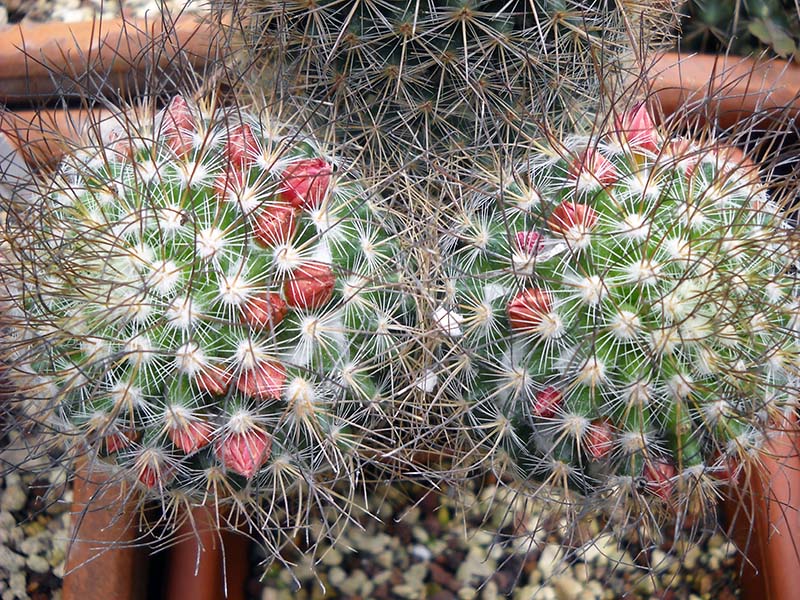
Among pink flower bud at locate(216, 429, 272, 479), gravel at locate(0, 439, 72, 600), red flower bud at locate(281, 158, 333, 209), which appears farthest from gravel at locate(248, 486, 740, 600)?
red flower bud at locate(281, 158, 333, 209)

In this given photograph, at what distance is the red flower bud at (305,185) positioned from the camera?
71 centimetres

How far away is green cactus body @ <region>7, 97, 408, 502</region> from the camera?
65 cm

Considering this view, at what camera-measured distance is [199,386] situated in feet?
2.16

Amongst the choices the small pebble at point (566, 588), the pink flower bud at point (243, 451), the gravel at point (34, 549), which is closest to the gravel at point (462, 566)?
the small pebble at point (566, 588)

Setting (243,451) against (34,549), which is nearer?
(243,451)

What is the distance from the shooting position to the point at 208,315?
0.64 metres

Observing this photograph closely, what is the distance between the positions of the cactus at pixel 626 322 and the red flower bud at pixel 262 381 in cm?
19

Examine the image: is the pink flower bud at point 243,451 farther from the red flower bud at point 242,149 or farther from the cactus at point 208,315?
the red flower bud at point 242,149

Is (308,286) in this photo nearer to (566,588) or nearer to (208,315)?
(208,315)

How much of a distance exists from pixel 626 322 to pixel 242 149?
42 cm

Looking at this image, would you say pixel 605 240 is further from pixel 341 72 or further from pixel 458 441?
pixel 341 72

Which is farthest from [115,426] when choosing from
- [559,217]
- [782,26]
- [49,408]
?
[782,26]

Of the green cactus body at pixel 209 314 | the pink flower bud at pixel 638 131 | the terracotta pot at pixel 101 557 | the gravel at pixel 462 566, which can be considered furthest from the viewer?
the gravel at pixel 462 566

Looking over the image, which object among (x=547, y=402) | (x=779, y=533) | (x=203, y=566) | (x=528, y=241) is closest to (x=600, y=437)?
(x=547, y=402)
